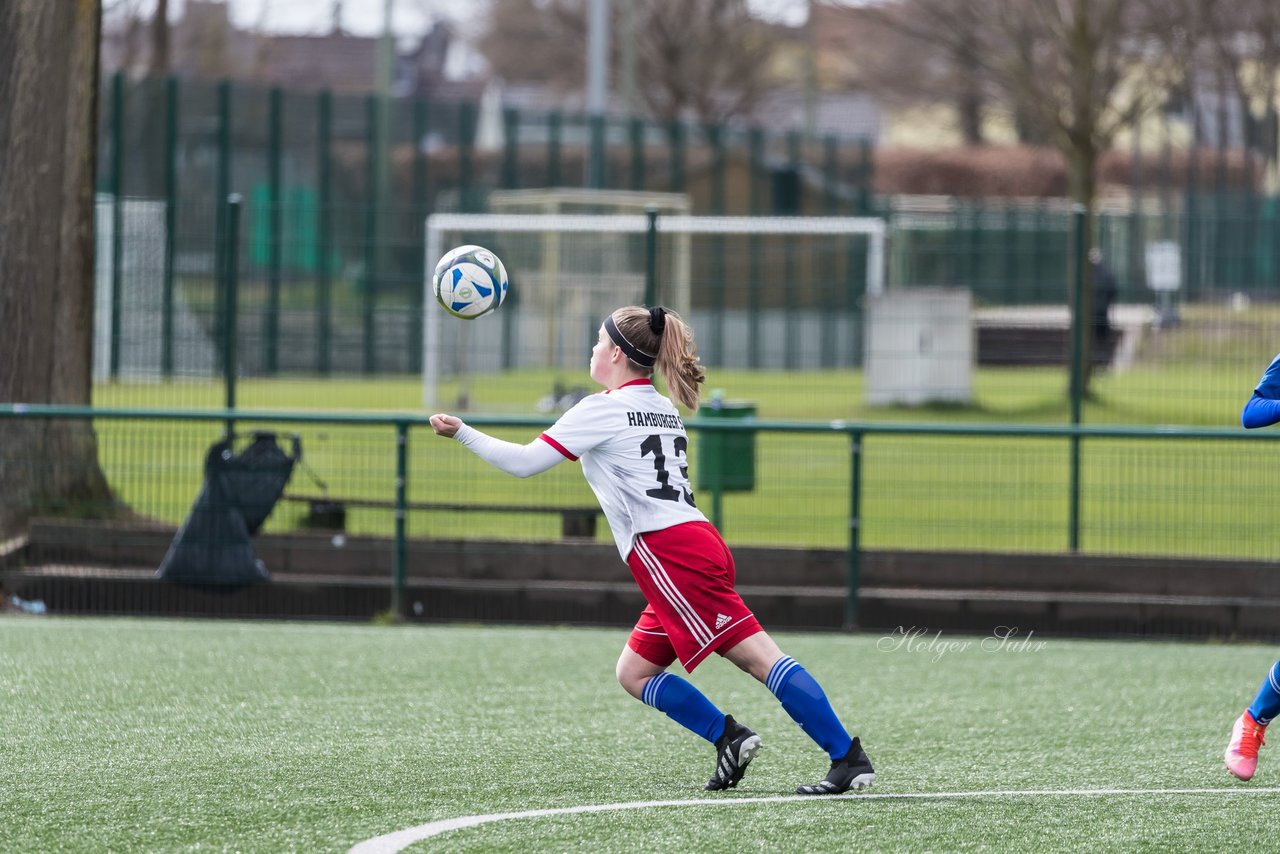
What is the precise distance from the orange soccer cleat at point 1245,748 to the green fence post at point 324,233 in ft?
37.6

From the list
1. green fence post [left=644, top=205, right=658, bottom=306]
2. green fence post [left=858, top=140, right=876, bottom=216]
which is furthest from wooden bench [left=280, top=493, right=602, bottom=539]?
green fence post [left=858, top=140, right=876, bottom=216]

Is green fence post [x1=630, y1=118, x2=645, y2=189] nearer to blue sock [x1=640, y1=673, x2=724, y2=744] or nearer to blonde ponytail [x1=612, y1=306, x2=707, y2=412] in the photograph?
blonde ponytail [x1=612, y1=306, x2=707, y2=412]

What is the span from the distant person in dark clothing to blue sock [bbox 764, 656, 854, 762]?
8014 millimetres

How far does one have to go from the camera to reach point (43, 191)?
38.5 feet

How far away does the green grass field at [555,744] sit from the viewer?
5.15m

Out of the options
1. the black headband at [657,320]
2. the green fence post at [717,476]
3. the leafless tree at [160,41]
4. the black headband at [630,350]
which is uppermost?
the leafless tree at [160,41]

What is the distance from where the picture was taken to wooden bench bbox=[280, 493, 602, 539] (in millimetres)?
10828

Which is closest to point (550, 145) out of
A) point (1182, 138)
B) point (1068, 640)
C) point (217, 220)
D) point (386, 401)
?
point (217, 220)

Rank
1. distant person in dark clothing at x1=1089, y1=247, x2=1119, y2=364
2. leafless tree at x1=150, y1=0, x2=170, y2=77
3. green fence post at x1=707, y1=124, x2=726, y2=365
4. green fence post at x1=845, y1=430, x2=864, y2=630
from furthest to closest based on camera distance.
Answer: leafless tree at x1=150, y1=0, x2=170, y2=77 < green fence post at x1=707, y1=124, x2=726, y2=365 < distant person in dark clothing at x1=1089, y1=247, x2=1119, y2=364 < green fence post at x1=845, y1=430, x2=864, y2=630

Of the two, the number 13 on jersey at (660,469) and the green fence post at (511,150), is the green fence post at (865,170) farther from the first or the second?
the number 13 on jersey at (660,469)

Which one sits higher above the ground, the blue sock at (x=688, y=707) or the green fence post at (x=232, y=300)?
the green fence post at (x=232, y=300)

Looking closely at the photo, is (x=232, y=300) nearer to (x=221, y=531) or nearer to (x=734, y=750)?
(x=221, y=531)

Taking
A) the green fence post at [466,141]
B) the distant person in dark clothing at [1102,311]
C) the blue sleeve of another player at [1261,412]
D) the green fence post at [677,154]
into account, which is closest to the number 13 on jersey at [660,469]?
the blue sleeve of another player at [1261,412]

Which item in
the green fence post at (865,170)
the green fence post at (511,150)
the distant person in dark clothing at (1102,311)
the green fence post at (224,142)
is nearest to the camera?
the distant person in dark clothing at (1102,311)
